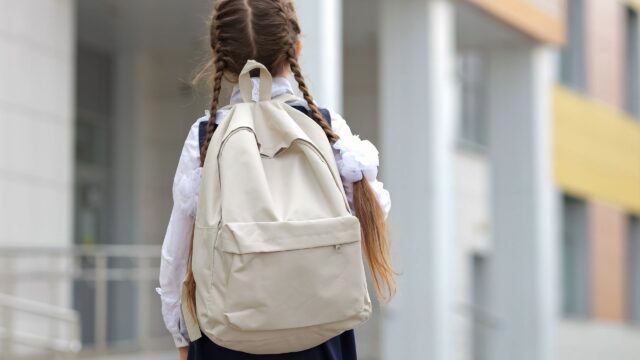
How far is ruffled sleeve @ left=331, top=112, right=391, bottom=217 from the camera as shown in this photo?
2975 mm

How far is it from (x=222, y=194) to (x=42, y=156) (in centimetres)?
797

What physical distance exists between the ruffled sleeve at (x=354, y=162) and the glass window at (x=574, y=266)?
22.1m

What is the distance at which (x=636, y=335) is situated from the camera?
22531 millimetres

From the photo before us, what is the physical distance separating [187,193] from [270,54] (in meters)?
0.41

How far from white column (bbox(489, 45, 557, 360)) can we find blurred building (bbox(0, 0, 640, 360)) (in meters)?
0.02

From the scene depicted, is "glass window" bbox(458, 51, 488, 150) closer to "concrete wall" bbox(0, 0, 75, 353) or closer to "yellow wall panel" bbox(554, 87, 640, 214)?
"yellow wall panel" bbox(554, 87, 640, 214)

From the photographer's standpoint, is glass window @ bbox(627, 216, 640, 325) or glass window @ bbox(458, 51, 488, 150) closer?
glass window @ bbox(458, 51, 488, 150)

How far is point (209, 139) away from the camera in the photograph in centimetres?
297

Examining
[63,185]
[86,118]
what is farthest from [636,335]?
[63,185]

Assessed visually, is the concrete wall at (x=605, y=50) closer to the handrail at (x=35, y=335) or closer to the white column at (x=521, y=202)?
the white column at (x=521, y=202)

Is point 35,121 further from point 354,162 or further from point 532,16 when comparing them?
point 354,162

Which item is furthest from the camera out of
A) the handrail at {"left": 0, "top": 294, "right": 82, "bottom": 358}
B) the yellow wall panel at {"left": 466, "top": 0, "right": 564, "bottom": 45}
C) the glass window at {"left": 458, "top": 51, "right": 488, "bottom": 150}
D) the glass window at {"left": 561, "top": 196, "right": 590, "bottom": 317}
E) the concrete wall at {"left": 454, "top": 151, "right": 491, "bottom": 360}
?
the glass window at {"left": 561, "top": 196, "right": 590, "bottom": 317}

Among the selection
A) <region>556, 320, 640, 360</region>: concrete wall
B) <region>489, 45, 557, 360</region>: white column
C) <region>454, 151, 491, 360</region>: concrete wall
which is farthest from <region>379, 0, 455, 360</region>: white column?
<region>556, 320, 640, 360</region>: concrete wall

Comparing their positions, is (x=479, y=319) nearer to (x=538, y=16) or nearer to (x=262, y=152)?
(x=538, y=16)
